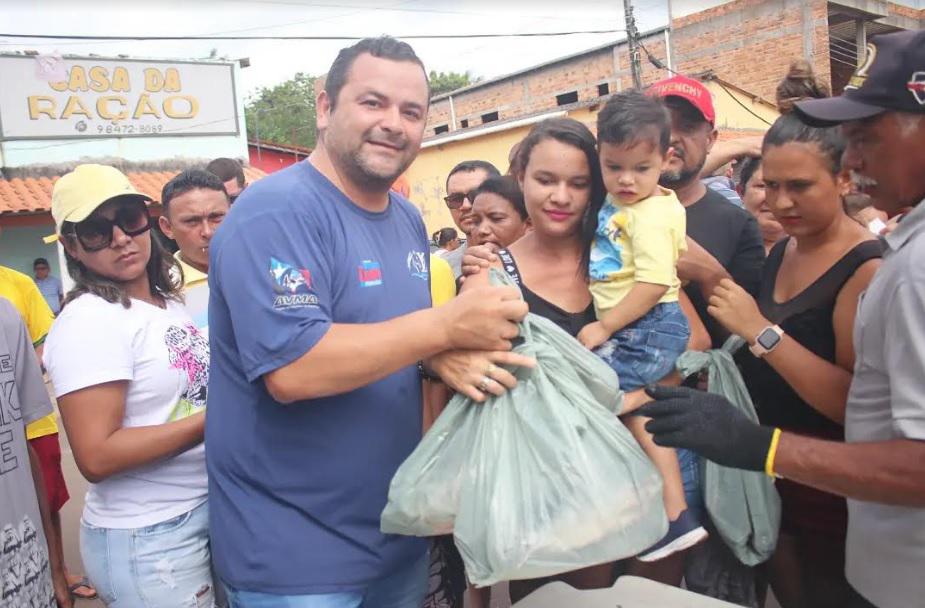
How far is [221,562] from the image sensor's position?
182 centimetres

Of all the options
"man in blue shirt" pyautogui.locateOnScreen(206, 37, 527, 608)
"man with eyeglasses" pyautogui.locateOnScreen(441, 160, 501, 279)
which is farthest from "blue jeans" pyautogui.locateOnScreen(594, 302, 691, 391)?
"man with eyeglasses" pyautogui.locateOnScreen(441, 160, 501, 279)

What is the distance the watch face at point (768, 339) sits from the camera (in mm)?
1979

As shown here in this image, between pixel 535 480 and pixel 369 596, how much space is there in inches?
28.6

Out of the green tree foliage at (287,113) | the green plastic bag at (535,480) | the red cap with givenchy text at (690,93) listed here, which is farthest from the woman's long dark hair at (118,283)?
the green tree foliage at (287,113)

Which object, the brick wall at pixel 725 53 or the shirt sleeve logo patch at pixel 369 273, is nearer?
the shirt sleeve logo patch at pixel 369 273

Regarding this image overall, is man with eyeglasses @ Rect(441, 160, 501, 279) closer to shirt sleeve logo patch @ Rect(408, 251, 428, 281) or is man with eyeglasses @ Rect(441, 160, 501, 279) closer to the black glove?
shirt sleeve logo patch @ Rect(408, 251, 428, 281)

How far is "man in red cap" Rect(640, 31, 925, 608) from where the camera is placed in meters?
1.38

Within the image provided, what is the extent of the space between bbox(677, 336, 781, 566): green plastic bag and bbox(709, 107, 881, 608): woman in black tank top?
0.13m

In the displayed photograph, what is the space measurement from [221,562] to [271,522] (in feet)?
0.80

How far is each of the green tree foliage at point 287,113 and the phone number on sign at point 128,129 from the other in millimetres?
25581

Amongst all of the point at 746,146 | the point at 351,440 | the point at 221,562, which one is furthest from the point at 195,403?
the point at 746,146

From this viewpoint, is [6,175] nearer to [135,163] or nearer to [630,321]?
[135,163]

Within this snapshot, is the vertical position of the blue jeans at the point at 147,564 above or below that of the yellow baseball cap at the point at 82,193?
below

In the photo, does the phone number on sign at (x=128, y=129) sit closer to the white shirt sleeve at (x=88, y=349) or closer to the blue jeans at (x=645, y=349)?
the white shirt sleeve at (x=88, y=349)
